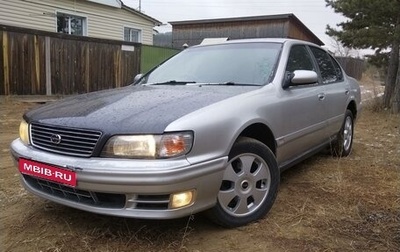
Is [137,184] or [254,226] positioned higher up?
[137,184]

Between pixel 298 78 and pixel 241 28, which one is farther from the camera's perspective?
pixel 241 28

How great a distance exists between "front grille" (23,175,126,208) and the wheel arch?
1.08 m

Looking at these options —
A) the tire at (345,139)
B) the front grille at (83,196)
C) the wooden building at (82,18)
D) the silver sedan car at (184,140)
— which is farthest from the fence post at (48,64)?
the front grille at (83,196)

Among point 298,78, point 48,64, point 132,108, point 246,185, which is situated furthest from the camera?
Answer: point 48,64

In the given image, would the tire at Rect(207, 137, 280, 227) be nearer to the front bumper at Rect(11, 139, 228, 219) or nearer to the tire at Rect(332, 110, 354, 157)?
the front bumper at Rect(11, 139, 228, 219)

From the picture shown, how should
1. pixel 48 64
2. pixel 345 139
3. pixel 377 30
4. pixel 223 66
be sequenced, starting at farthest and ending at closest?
1. pixel 48 64
2. pixel 377 30
3. pixel 345 139
4. pixel 223 66

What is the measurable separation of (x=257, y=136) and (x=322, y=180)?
53.6 inches

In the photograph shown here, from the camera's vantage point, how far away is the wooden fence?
9961 mm

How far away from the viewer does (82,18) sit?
51.3 feet

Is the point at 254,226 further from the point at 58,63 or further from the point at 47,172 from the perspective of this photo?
the point at 58,63

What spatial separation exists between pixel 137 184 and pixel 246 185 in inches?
37.9

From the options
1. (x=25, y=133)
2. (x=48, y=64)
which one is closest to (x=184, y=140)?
(x=25, y=133)

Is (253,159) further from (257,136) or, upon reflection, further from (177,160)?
(177,160)

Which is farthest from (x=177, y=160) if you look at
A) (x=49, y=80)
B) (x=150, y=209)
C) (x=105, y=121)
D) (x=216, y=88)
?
(x=49, y=80)
